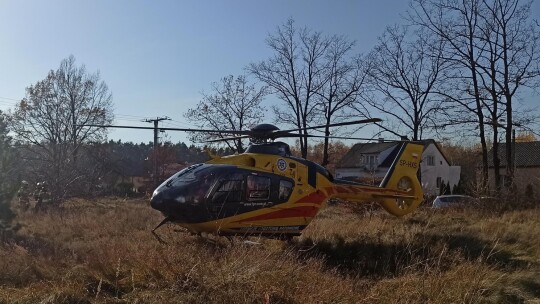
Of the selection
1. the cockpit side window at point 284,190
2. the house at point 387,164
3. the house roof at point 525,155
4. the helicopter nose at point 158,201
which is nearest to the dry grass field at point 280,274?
the helicopter nose at point 158,201

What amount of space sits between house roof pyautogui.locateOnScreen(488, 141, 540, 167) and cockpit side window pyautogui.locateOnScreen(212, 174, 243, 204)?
152ft

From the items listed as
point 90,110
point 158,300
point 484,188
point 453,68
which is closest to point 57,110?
point 90,110

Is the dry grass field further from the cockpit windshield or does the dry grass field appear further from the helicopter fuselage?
the cockpit windshield

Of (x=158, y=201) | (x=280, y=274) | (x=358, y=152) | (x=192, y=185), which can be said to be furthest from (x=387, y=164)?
(x=280, y=274)

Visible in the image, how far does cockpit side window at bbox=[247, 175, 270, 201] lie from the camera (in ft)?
40.8

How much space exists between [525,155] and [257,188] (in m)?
50.0

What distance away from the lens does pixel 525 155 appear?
54.5 meters

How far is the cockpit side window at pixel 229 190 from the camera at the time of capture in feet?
39.4

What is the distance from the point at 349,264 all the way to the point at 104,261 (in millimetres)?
6083

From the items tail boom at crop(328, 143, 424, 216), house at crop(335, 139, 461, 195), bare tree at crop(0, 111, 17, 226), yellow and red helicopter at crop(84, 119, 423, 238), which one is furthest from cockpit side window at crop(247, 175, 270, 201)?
house at crop(335, 139, 461, 195)

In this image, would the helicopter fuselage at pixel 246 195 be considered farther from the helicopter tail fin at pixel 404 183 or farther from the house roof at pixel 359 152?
the house roof at pixel 359 152

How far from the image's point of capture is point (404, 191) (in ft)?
53.9

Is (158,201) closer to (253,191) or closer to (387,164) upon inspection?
(253,191)

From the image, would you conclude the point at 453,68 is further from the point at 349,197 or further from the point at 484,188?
the point at 349,197
